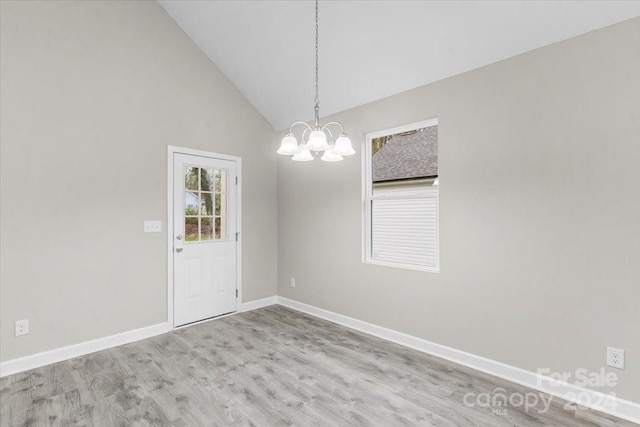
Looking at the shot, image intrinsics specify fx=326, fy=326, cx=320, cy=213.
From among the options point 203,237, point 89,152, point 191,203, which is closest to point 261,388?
point 203,237

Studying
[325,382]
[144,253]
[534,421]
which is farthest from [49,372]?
[534,421]

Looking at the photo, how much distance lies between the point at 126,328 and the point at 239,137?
105 inches

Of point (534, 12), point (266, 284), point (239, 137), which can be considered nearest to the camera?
point (534, 12)

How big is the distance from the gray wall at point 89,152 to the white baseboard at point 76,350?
0.06 metres

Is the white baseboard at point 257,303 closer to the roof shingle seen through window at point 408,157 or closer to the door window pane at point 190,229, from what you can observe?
the door window pane at point 190,229

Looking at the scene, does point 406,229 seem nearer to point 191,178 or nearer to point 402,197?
point 402,197

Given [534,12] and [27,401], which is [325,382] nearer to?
[27,401]

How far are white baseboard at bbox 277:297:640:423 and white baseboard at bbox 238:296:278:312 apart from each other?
1308mm

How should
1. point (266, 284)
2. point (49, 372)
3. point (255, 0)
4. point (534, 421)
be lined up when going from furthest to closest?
point (266, 284) → point (255, 0) → point (49, 372) → point (534, 421)

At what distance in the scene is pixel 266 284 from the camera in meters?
4.82

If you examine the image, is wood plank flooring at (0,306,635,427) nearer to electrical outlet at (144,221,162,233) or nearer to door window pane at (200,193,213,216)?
electrical outlet at (144,221,162,233)

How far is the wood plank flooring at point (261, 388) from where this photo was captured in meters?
2.18

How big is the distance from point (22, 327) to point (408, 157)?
3969 millimetres

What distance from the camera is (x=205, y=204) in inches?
164
